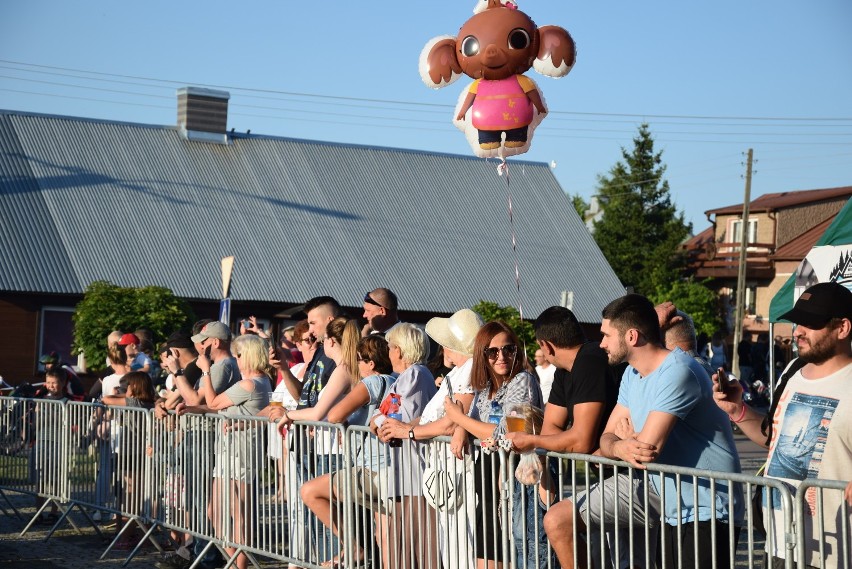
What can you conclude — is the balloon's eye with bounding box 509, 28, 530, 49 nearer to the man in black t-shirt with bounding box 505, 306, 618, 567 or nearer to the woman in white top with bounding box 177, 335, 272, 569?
the woman in white top with bounding box 177, 335, 272, 569

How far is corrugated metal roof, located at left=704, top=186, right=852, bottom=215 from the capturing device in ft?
Result: 204

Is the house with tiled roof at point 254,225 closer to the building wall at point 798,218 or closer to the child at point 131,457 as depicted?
the child at point 131,457

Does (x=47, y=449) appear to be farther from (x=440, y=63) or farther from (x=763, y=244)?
Answer: (x=763, y=244)

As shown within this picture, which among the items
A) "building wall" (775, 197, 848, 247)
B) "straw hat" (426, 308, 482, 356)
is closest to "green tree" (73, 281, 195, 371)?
"straw hat" (426, 308, 482, 356)

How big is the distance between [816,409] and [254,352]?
535cm

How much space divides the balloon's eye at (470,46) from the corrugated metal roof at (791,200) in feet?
179

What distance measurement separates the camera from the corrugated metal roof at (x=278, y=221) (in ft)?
110

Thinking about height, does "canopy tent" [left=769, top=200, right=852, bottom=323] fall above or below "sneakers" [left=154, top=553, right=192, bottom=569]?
above

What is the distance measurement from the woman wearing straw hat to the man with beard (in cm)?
196

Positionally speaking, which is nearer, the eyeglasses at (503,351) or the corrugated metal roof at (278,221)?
the eyeglasses at (503,351)

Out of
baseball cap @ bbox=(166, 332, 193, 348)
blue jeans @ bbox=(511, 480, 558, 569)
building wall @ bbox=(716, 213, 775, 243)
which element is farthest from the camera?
building wall @ bbox=(716, 213, 775, 243)

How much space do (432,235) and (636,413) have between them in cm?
3399

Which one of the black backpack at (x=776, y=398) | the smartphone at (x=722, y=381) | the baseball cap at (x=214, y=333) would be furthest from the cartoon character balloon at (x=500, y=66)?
the smartphone at (x=722, y=381)

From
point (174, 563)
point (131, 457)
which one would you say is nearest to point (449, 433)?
point (174, 563)
